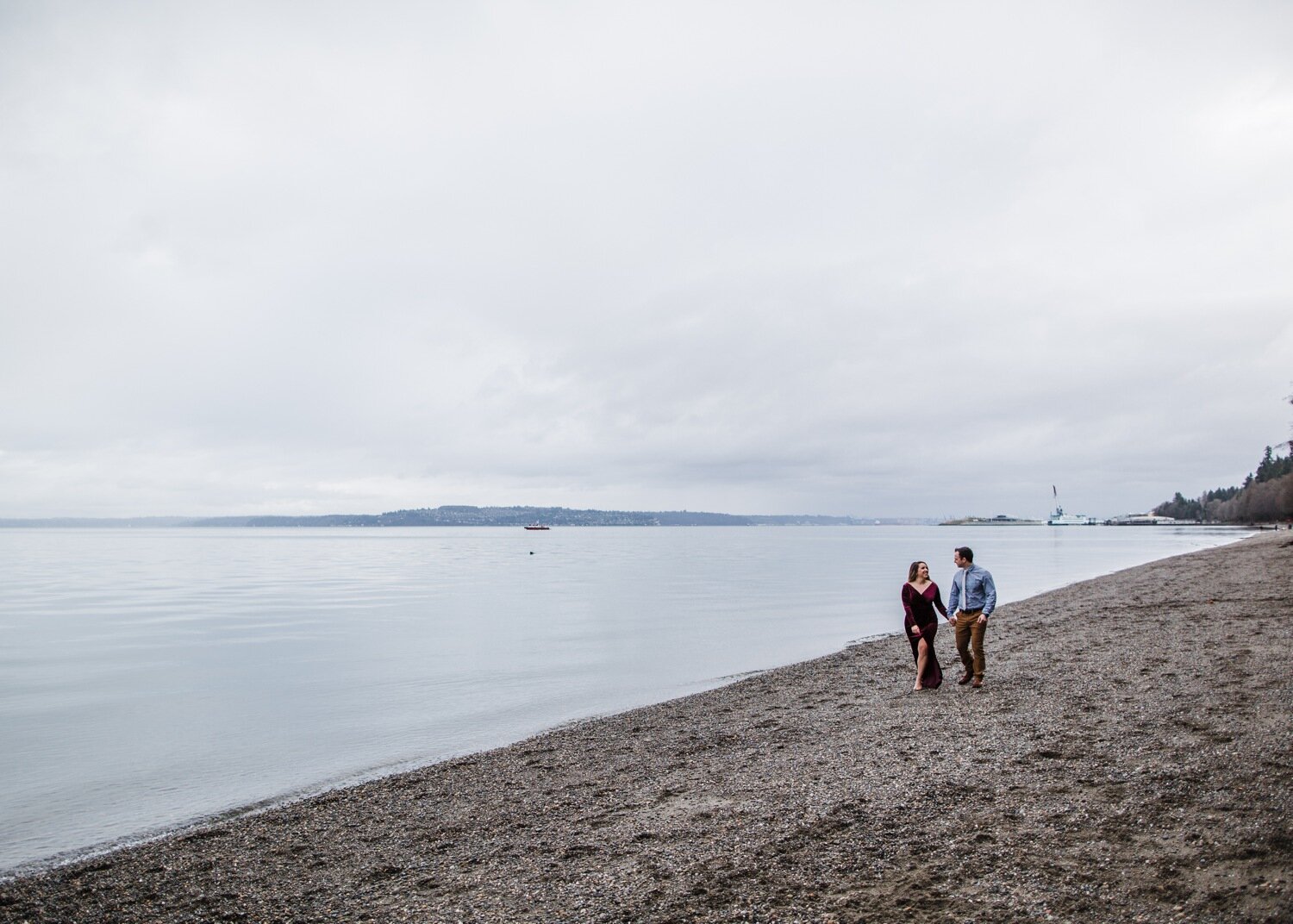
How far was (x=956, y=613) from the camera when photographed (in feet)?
45.0

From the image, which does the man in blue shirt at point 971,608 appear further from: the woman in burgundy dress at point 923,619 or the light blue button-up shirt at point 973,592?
the woman in burgundy dress at point 923,619

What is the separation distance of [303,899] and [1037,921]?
5.51 metres

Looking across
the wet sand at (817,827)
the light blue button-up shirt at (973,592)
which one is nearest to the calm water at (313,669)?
the wet sand at (817,827)

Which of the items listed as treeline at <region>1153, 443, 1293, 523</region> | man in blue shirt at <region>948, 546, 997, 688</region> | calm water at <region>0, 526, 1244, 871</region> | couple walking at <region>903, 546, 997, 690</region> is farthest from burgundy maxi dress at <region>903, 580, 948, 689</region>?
treeline at <region>1153, 443, 1293, 523</region>

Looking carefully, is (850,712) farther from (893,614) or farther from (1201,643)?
(893,614)

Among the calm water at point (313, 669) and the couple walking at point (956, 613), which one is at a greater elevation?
the couple walking at point (956, 613)

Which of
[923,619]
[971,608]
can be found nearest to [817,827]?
[923,619]

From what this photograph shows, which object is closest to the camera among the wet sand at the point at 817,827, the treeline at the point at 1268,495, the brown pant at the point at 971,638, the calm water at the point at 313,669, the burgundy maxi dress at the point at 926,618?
the wet sand at the point at 817,827

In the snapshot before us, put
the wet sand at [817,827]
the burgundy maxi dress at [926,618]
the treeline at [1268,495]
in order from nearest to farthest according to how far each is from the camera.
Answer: the wet sand at [817,827] < the burgundy maxi dress at [926,618] < the treeline at [1268,495]

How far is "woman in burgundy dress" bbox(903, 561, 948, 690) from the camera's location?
13367mm

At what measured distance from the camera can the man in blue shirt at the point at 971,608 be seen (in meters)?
13.4

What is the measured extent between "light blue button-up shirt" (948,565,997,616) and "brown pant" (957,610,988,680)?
11 cm

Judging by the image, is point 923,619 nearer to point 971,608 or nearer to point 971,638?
point 971,608

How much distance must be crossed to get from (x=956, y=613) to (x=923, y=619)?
2.52ft
